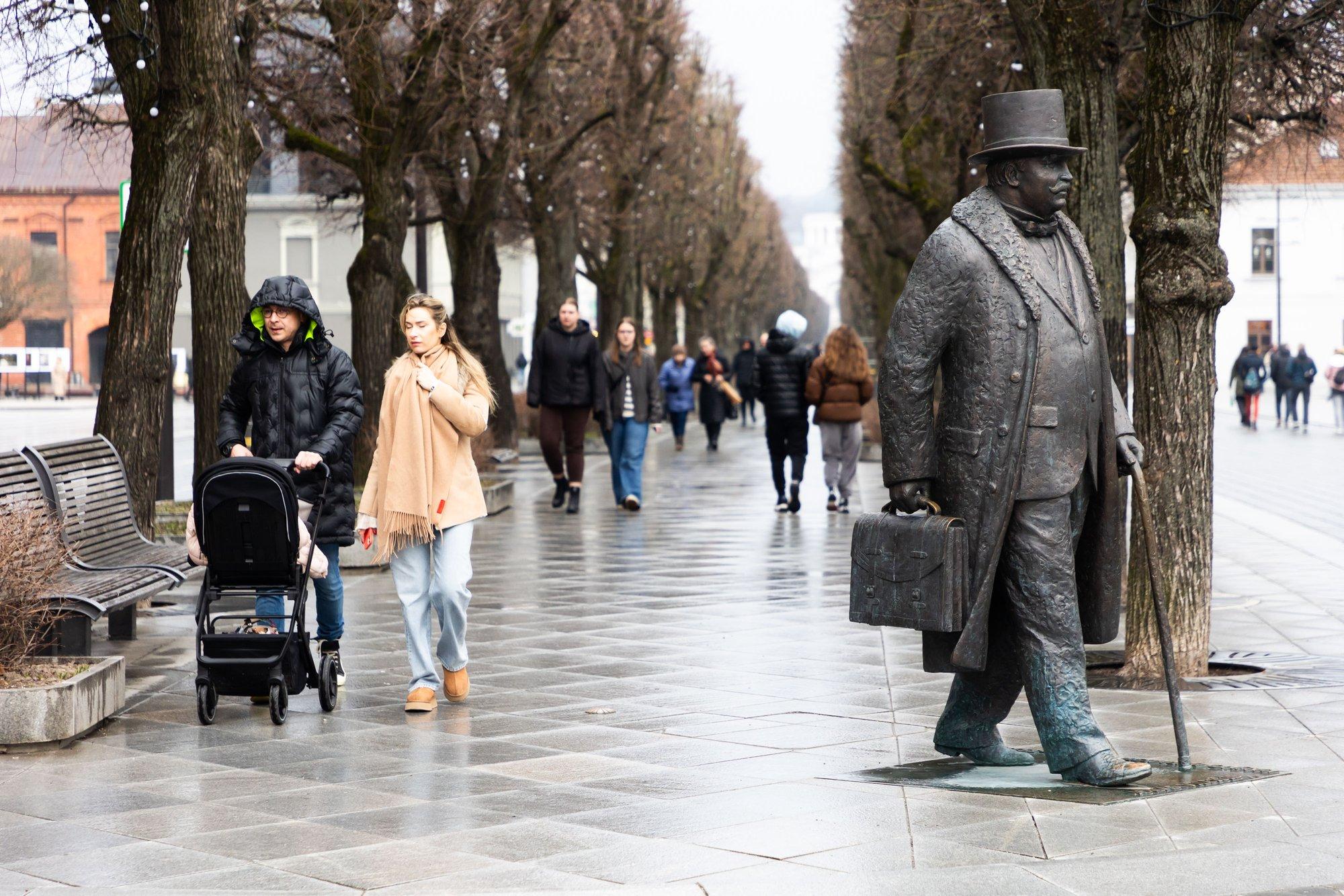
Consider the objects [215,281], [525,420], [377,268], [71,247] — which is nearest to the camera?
[215,281]

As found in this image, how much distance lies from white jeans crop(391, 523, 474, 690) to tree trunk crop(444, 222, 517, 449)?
639 inches

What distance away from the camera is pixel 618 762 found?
6734mm

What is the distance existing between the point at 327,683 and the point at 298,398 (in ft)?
4.64

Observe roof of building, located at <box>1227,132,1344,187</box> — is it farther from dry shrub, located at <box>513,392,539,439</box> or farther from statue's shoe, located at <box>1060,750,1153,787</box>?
dry shrub, located at <box>513,392,539,439</box>

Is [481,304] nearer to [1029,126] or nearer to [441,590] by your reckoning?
[441,590]

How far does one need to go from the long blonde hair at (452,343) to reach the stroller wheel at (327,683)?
138cm

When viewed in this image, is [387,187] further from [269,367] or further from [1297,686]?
[1297,686]

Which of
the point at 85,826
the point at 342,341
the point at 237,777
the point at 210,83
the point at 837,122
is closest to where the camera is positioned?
the point at 85,826

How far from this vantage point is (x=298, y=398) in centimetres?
843

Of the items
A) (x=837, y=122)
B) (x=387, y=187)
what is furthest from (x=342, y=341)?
(x=387, y=187)

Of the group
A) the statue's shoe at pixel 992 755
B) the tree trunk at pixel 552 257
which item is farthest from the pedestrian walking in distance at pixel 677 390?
the statue's shoe at pixel 992 755

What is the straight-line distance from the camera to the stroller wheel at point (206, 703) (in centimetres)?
755

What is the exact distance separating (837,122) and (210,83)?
31649 mm

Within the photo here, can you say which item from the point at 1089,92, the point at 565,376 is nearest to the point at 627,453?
the point at 565,376
